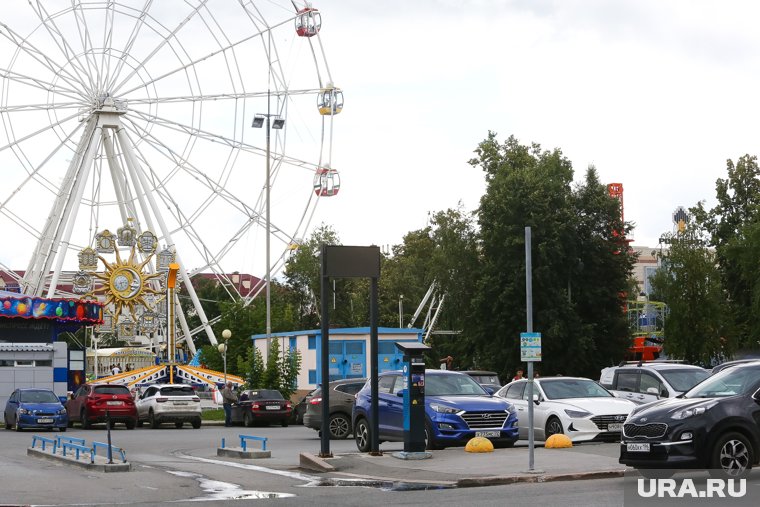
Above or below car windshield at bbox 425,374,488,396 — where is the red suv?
below

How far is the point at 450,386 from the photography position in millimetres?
23500

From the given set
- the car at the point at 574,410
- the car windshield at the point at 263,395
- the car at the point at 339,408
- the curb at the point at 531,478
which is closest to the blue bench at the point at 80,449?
the car at the point at 339,408

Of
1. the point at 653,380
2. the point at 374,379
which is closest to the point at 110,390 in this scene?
the point at 653,380

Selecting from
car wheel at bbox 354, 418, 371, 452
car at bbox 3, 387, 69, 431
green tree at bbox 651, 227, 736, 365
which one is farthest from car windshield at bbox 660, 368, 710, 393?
green tree at bbox 651, 227, 736, 365

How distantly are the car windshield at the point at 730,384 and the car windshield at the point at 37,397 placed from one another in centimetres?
2584

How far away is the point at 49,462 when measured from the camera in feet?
74.2

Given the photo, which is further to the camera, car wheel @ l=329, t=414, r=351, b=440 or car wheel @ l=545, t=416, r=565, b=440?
car wheel @ l=329, t=414, r=351, b=440

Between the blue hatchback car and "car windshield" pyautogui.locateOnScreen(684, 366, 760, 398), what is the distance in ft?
21.4

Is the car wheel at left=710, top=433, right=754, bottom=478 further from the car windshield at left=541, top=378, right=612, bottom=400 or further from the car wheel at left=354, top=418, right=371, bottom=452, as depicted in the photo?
the car windshield at left=541, top=378, right=612, bottom=400

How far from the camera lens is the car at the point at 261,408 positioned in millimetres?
40812

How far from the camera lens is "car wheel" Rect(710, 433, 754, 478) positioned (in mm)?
14578

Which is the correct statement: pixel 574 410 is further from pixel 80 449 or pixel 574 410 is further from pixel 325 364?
pixel 80 449

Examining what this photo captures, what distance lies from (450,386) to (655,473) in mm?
7928

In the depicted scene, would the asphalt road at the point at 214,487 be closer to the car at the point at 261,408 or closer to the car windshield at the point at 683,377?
the car windshield at the point at 683,377
